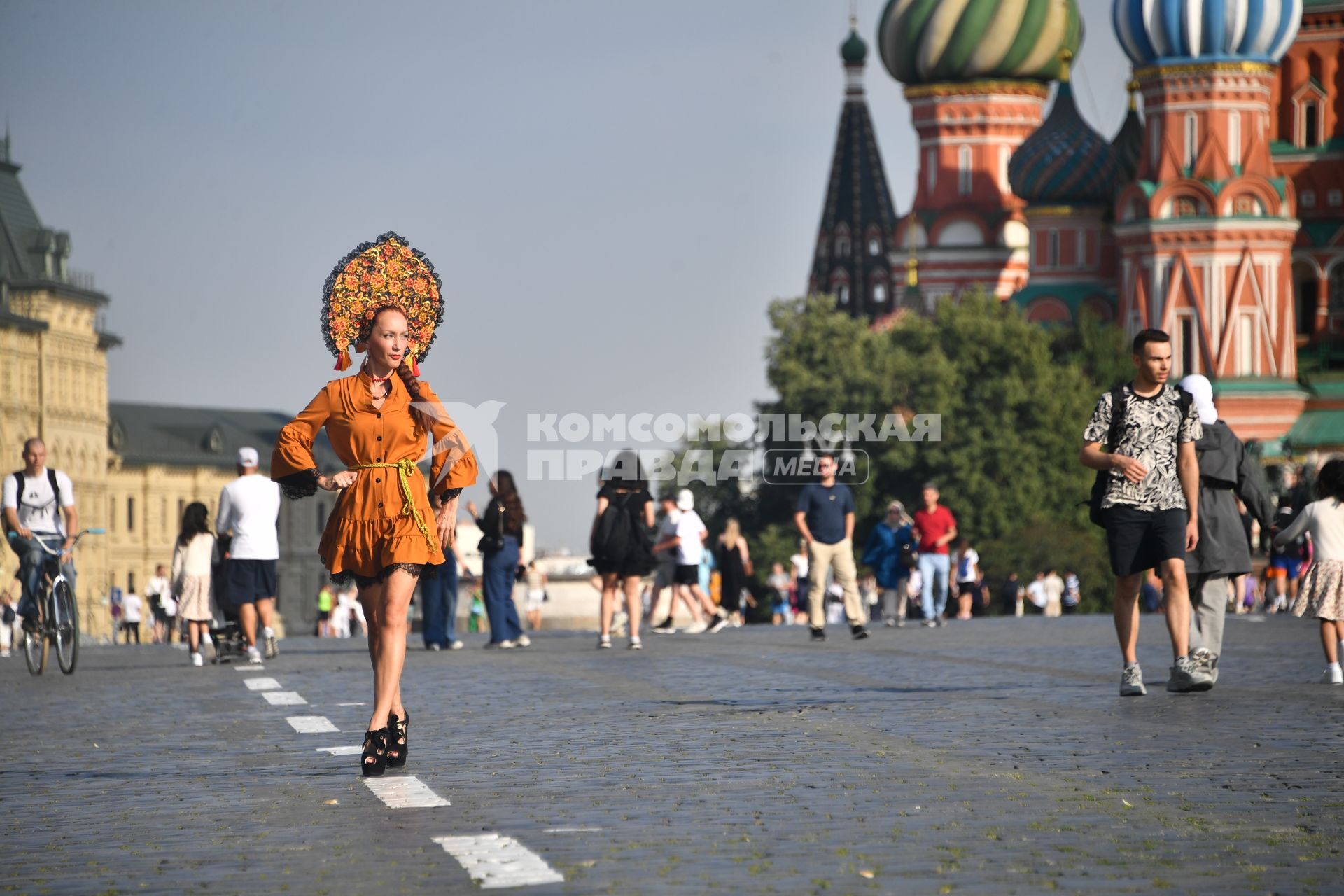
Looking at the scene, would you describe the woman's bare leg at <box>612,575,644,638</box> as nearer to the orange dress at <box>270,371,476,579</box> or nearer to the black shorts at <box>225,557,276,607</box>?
the black shorts at <box>225,557,276,607</box>

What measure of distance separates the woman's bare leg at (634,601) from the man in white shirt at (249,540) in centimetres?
353

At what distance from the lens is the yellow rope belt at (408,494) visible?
11031 mm

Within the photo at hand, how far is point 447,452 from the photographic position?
11172mm

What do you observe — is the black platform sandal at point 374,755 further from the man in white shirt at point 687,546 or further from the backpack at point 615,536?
the man in white shirt at point 687,546

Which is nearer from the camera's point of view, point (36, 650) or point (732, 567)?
point (36, 650)

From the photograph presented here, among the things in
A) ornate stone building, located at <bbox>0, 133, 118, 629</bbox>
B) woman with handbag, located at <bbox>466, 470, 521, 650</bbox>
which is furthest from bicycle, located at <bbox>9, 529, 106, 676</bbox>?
ornate stone building, located at <bbox>0, 133, 118, 629</bbox>

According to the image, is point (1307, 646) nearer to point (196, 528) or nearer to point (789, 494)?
point (196, 528)

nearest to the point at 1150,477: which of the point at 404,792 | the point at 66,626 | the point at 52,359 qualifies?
the point at 404,792

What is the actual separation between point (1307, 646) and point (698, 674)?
21.4 feet

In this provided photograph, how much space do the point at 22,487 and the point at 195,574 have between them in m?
3.44

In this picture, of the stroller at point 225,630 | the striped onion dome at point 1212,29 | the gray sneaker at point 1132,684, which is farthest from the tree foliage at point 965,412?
the gray sneaker at point 1132,684

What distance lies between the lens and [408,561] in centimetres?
1098

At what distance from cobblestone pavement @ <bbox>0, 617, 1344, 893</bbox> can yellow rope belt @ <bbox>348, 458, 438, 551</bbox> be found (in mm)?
946

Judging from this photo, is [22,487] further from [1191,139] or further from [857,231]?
[857,231]
